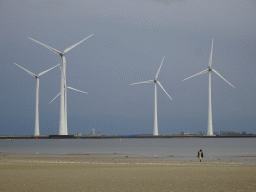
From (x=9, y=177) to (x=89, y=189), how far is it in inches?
274

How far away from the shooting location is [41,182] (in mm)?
21266

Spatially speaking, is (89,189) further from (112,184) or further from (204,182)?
(204,182)

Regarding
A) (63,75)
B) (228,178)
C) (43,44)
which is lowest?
(228,178)

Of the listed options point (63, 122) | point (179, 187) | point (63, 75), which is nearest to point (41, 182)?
point (179, 187)

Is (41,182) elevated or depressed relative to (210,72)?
depressed

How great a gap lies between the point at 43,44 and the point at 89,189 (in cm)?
9612

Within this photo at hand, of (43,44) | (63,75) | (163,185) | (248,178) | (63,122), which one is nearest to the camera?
(163,185)

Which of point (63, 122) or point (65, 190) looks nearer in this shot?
point (65, 190)

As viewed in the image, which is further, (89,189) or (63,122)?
(63,122)

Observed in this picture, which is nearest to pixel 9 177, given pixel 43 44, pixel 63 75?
pixel 43 44

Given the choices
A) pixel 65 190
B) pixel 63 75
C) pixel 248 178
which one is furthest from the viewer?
pixel 63 75

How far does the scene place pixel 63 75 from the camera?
4766 inches

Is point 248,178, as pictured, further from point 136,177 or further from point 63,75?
point 63,75

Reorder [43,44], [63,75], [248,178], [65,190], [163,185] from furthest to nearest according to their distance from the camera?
[63,75]
[43,44]
[248,178]
[163,185]
[65,190]
